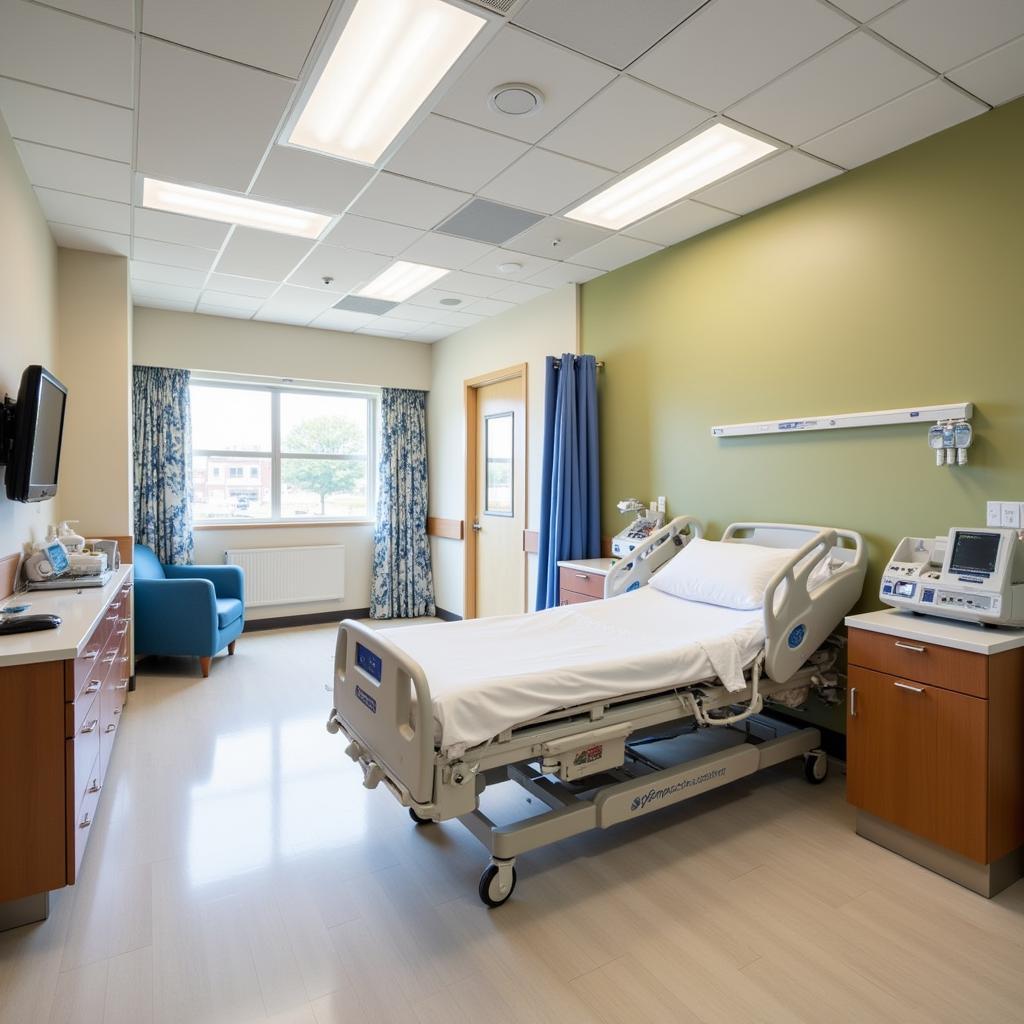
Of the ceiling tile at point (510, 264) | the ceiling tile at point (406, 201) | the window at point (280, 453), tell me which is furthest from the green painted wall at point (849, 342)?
the window at point (280, 453)

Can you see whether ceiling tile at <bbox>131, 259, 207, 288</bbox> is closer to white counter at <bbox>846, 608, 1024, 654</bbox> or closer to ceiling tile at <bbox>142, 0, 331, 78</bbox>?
ceiling tile at <bbox>142, 0, 331, 78</bbox>

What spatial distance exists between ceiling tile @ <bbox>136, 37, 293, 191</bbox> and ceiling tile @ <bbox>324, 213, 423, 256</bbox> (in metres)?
0.66

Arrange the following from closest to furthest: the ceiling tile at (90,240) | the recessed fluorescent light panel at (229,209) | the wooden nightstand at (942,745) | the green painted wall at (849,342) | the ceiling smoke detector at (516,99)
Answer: the wooden nightstand at (942,745)
the ceiling smoke detector at (516,99)
the green painted wall at (849,342)
the recessed fluorescent light panel at (229,209)
the ceiling tile at (90,240)

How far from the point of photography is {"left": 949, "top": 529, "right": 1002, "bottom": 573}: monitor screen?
2.38 metres

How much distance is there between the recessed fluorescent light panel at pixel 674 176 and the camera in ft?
9.63

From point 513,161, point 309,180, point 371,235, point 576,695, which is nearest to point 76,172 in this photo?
point 309,180

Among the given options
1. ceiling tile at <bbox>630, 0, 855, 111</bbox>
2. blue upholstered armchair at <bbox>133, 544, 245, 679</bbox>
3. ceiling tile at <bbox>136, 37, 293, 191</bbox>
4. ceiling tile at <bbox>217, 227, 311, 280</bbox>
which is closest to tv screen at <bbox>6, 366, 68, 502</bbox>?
ceiling tile at <bbox>136, 37, 293, 191</bbox>

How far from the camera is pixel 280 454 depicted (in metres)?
6.38

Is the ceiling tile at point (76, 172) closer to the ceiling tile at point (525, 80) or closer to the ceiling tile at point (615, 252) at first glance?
the ceiling tile at point (525, 80)

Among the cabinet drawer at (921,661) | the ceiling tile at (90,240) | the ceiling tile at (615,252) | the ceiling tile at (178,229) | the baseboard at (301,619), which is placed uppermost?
the ceiling tile at (90,240)

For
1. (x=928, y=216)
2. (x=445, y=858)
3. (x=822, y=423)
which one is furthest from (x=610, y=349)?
(x=445, y=858)

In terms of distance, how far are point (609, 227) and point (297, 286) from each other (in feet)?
8.00

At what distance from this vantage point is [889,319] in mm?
3021

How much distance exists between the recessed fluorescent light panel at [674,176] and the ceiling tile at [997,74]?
2.37ft
